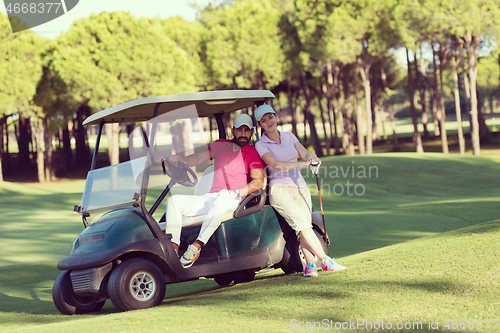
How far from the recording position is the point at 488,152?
99.8 feet

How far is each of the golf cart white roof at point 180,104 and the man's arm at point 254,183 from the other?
84 cm

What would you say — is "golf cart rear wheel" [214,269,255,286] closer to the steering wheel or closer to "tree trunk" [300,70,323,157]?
the steering wheel

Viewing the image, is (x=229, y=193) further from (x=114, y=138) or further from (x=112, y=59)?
(x=112, y=59)

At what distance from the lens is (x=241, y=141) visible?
5461 mm

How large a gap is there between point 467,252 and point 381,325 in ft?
6.17

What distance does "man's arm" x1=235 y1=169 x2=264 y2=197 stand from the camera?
5289 millimetres

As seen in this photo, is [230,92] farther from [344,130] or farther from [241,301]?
[344,130]

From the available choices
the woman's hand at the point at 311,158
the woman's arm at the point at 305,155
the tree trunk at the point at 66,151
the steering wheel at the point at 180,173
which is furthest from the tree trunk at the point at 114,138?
the tree trunk at the point at 66,151

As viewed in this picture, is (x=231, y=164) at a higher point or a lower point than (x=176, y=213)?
higher

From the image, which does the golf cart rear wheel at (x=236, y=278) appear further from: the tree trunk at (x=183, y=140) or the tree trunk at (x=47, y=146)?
the tree trunk at (x=47, y=146)

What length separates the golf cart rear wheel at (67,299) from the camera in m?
4.91

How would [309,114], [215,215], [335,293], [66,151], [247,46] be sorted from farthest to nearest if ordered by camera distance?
1. [66,151]
2. [309,114]
3. [247,46]
4. [215,215]
5. [335,293]

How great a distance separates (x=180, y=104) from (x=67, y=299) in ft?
7.40

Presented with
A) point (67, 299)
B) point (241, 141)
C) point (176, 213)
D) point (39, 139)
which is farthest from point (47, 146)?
point (176, 213)
